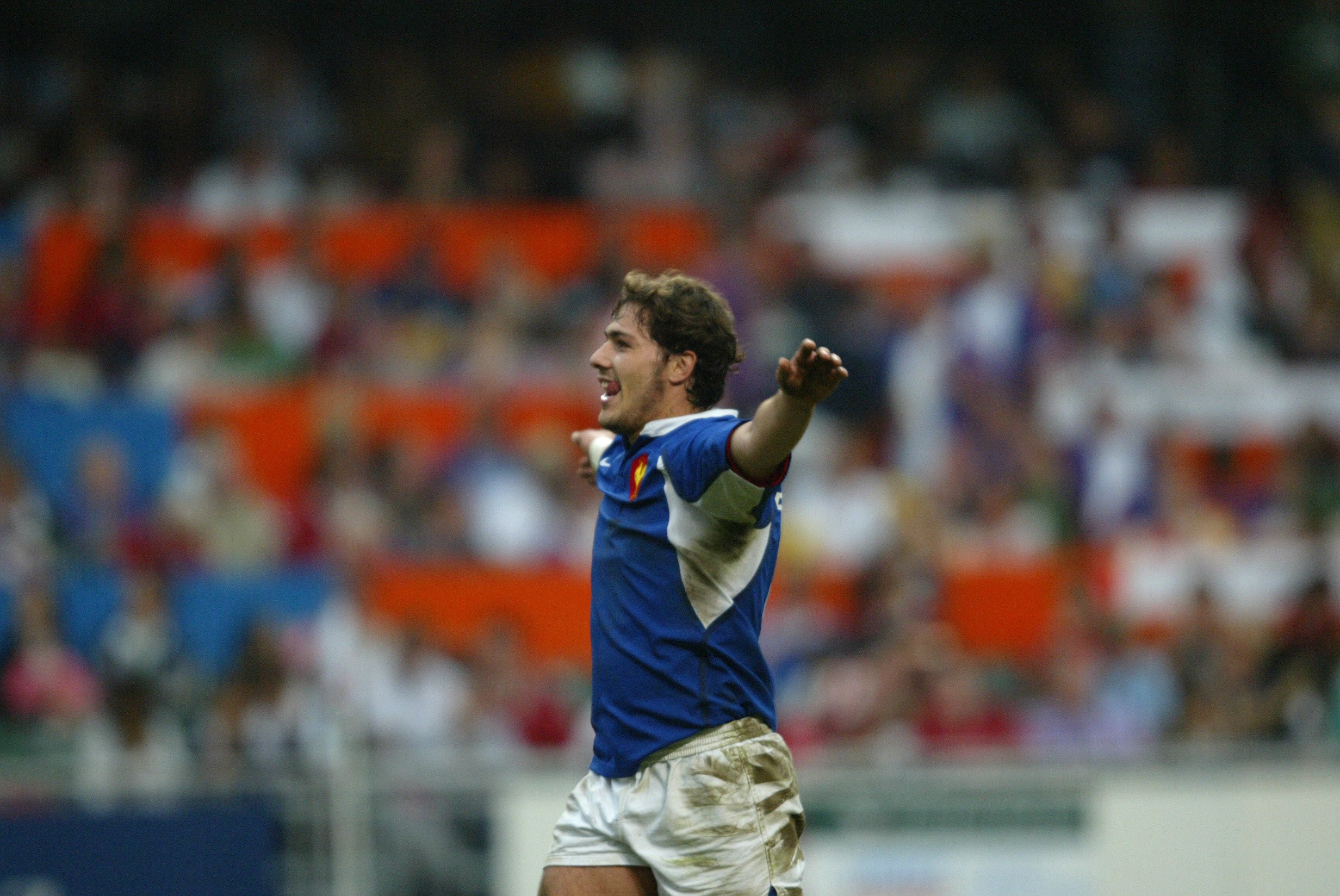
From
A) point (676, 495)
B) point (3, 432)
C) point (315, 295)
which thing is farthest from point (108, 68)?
point (676, 495)

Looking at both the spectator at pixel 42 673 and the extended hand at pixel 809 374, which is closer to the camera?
the extended hand at pixel 809 374

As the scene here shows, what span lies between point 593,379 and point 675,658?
298 inches

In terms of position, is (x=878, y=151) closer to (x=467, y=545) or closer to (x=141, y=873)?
(x=467, y=545)

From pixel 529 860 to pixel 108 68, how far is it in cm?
895

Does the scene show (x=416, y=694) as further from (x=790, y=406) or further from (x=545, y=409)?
(x=790, y=406)

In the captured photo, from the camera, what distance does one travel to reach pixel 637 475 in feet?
14.3

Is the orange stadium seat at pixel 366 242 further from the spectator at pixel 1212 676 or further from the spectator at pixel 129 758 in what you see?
the spectator at pixel 1212 676

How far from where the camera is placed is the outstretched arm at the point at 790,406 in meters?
3.71

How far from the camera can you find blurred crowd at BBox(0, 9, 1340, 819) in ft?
29.6

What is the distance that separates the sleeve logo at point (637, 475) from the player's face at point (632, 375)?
0.08 metres

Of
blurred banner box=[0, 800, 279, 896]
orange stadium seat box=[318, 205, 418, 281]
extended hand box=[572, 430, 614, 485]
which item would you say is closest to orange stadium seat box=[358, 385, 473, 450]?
orange stadium seat box=[318, 205, 418, 281]

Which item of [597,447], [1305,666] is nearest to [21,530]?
[597,447]

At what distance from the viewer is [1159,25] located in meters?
16.1

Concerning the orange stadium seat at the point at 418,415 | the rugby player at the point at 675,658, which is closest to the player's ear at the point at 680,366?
the rugby player at the point at 675,658
